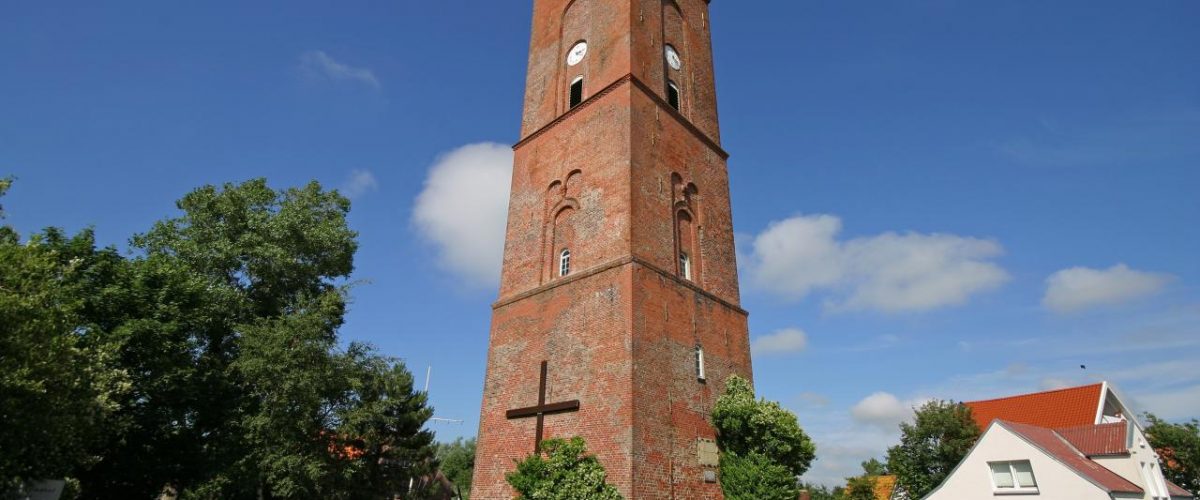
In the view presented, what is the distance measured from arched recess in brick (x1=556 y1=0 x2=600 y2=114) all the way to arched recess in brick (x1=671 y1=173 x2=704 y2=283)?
15.8ft

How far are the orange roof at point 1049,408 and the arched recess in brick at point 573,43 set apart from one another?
22269 millimetres

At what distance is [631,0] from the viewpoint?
71.6 ft

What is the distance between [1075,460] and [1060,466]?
1.73 meters

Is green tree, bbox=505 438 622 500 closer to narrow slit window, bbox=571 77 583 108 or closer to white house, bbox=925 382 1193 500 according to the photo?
narrow slit window, bbox=571 77 583 108

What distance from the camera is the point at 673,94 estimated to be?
901 inches

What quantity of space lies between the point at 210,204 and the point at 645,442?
19216 mm

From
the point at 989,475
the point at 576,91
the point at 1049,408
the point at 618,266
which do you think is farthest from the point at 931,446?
Result: the point at 576,91

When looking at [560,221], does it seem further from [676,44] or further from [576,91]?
[676,44]

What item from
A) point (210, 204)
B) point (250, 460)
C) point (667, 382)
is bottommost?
point (250, 460)

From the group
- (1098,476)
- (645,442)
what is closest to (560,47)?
(645,442)

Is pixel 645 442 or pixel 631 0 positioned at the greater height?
pixel 631 0

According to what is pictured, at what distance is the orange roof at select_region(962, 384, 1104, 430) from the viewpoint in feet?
90.3

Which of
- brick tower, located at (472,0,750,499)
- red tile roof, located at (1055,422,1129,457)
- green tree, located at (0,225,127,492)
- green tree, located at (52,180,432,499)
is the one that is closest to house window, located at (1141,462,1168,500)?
red tile roof, located at (1055,422,1129,457)

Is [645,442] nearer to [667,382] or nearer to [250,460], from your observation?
[667,382]
